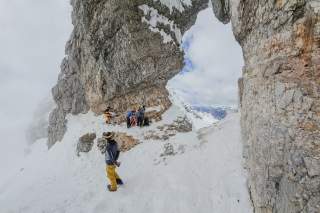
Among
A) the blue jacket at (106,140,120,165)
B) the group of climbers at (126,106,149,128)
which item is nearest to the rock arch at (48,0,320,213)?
the blue jacket at (106,140,120,165)

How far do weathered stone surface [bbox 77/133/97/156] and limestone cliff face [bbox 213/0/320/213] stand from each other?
47.5 feet

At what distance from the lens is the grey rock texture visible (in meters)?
23.3

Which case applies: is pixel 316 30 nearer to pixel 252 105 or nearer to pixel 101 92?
pixel 252 105

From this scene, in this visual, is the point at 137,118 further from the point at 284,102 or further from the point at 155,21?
the point at 284,102

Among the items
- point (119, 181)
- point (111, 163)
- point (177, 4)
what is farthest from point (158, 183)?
point (177, 4)

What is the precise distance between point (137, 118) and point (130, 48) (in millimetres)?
5867

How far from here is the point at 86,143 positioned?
21.1 m

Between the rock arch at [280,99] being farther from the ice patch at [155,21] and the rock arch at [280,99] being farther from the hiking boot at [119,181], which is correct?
the ice patch at [155,21]

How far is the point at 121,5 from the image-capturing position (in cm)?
2330

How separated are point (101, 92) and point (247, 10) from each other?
18597 mm

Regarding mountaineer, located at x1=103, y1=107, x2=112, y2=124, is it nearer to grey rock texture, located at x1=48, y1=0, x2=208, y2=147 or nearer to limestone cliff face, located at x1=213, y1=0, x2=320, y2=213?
grey rock texture, located at x1=48, y1=0, x2=208, y2=147

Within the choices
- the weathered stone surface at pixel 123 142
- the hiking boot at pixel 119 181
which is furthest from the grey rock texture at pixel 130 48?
the hiking boot at pixel 119 181

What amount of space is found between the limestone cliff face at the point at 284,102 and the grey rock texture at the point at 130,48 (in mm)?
14987

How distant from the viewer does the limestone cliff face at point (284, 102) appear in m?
5.61
